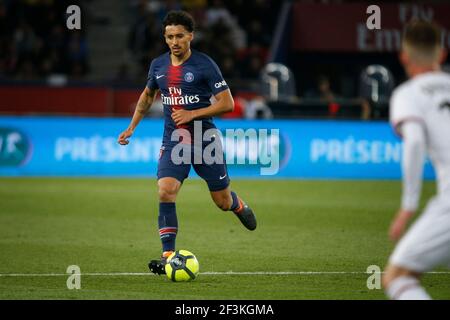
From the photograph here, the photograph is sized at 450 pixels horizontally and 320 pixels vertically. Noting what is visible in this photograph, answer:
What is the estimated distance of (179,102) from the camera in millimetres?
9023

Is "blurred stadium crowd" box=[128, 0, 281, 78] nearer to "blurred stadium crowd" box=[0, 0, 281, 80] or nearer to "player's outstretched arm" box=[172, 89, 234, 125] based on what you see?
"blurred stadium crowd" box=[0, 0, 281, 80]

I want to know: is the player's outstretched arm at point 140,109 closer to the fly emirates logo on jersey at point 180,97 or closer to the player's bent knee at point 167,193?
the fly emirates logo on jersey at point 180,97

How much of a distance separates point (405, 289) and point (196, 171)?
3.96 m

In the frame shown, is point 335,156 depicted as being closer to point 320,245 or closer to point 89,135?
point 89,135

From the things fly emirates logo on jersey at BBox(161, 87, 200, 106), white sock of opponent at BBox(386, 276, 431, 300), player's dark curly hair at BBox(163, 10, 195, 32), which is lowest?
white sock of opponent at BBox(386, 276, 431, 300)

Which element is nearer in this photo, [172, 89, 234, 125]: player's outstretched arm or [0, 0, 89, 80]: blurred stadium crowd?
[172, 89, 234, 125]: player's outstretched arm

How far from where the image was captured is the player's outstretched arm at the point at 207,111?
8.80 m

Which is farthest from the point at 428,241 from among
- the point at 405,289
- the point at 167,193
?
the point at 167,193

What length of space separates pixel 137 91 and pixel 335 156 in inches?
299

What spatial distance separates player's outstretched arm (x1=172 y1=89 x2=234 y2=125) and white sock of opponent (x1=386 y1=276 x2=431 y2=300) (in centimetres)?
354

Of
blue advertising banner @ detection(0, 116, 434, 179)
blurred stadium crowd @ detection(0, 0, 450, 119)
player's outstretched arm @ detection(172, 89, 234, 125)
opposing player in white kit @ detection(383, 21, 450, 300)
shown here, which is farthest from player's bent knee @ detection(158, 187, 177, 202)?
blurred stadium crowd @ detection(0, 0, 450, 119)

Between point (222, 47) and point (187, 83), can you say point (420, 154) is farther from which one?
point (222, 47)

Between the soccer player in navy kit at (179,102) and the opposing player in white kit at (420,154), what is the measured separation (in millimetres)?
3272

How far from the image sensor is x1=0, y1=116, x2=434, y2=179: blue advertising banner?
19.9 m
